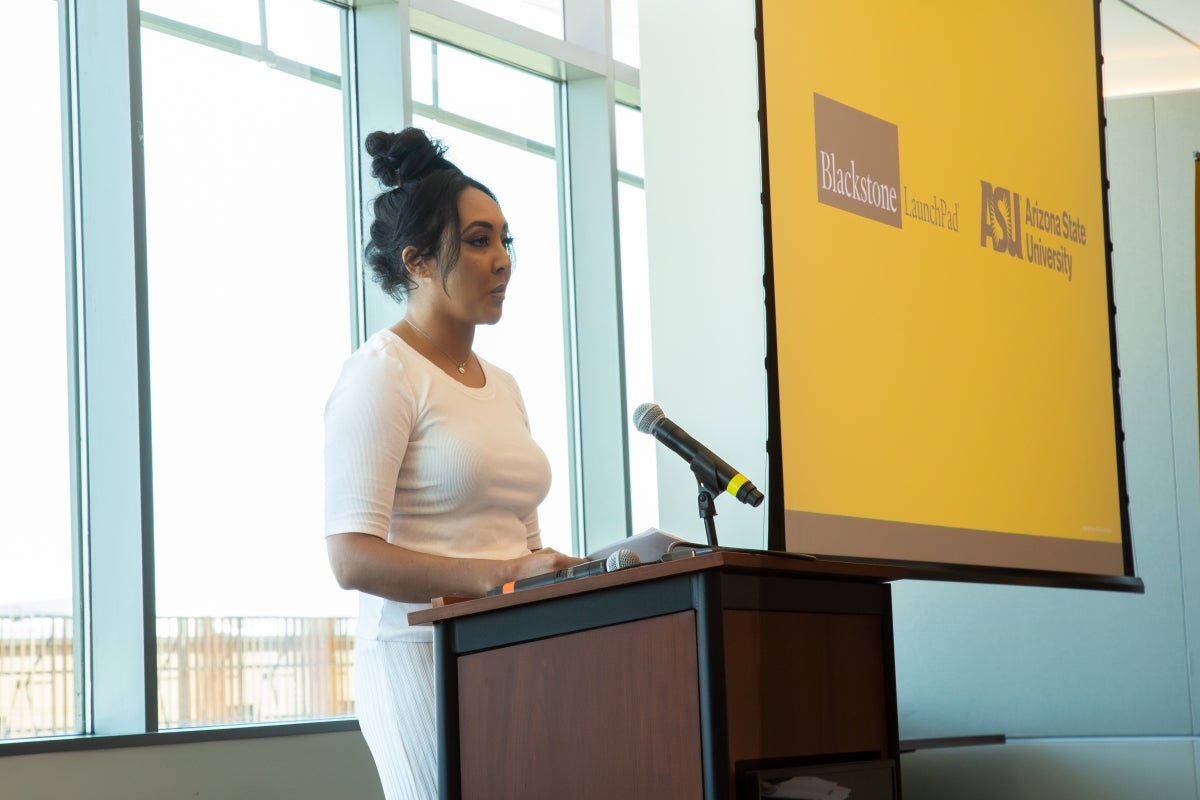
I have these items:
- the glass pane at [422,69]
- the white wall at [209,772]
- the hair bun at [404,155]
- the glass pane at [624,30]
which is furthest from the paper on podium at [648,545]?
the glass pane at [624,30]

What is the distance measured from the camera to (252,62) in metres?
3.64

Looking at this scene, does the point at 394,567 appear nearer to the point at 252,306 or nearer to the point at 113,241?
the point at 113,241

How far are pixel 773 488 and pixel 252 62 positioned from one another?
1.93 metres

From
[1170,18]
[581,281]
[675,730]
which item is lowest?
[675,730]

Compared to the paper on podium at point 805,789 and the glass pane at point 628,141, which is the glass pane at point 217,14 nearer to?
the glass pane at point 628,141

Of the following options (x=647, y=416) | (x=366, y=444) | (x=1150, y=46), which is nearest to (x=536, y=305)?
(x=1150, y=46)

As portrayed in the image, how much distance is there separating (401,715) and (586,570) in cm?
43

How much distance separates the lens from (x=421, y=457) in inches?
74.2

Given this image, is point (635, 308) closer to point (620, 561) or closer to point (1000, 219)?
point (1000, 219)

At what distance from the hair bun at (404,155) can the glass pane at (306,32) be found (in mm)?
1750

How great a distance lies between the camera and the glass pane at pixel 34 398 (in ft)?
9.53

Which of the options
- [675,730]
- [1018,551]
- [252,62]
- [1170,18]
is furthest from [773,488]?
[1170,18]

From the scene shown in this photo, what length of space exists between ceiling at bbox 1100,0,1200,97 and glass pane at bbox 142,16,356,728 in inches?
109

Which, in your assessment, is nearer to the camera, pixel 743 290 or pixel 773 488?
pixel 773 488
